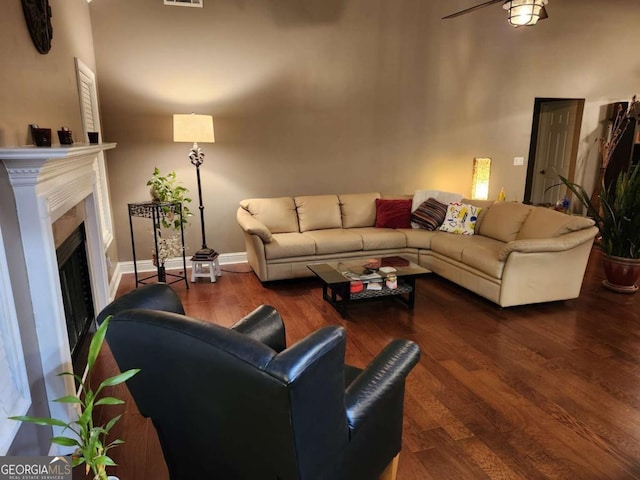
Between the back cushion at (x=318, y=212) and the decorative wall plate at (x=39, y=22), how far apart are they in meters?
2.94

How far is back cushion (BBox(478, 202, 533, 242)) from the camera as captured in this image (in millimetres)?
4266

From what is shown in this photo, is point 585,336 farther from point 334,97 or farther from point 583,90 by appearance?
point 583,90

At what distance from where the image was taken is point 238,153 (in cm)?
500

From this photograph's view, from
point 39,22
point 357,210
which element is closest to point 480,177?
point 357,210

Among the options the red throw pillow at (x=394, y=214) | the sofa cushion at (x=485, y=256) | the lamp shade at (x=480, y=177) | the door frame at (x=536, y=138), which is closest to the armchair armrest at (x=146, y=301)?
the sofa cushion at (x=485, y=256)

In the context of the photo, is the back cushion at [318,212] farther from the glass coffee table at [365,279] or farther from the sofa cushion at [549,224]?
the sofa cushion at [549,224]

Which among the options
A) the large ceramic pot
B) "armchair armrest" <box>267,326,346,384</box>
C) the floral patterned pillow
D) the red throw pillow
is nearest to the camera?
"armchair armrest" <box>267,326,346,384</box>

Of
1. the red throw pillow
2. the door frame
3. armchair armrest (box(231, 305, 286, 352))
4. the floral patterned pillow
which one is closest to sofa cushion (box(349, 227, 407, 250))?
the red throw pillow

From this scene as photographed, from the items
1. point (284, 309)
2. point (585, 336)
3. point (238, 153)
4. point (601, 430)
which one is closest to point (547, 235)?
point (585, 336)

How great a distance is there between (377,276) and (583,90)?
4994mm

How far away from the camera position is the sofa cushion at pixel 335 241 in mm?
4441

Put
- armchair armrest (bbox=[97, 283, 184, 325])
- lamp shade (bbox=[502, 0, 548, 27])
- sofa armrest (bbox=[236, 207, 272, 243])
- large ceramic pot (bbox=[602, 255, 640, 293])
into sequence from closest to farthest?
armchair armrest (bbox=[97, 283, 184, 325]) → lamp shade (bbox=[502, 0, 548, 27]) → large ceramic pot (bbox=[602, 255, 640, 293]) → sofa armrest (bbox=[236, 207, 272, 243])

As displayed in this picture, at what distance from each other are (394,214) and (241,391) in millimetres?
4099

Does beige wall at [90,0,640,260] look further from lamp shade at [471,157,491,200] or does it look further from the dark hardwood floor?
the dark hardwood floor
